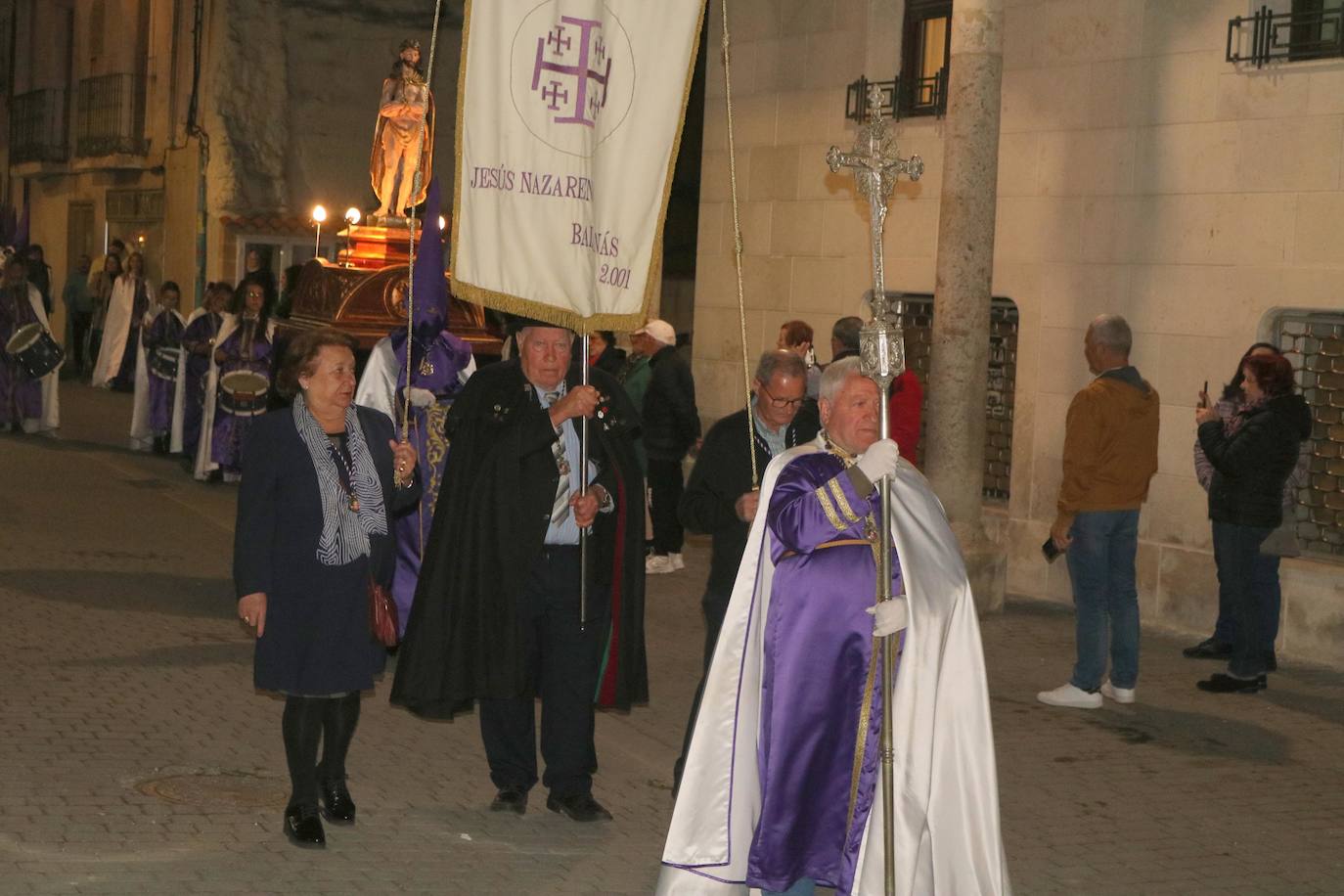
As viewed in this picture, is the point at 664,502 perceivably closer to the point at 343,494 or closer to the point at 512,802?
the point at 512,802

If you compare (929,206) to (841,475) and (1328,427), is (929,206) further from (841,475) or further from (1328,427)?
(841,475)

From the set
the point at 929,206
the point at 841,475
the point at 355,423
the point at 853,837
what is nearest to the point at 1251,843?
the point at 853,837

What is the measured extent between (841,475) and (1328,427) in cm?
654

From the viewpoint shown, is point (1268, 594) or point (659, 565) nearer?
point (1268, 594)

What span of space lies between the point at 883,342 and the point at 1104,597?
15.3 feet

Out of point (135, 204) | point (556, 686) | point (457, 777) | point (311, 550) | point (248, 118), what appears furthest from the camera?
point (135, 204)

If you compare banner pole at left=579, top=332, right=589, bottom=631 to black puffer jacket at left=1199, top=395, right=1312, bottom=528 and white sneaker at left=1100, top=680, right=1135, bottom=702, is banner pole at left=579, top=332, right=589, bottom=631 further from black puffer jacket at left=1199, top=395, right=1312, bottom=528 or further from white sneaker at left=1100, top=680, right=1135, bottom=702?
black puffer jacket at left=1199, top=395, right=1312, bottom=528

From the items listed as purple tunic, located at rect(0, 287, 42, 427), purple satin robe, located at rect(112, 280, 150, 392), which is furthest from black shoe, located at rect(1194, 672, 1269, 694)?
purple satin robe, located at rect(112, 280, 150, 392)

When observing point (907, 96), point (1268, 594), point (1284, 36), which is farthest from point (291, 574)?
point (907, 96)

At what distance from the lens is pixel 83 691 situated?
8617 millimetres

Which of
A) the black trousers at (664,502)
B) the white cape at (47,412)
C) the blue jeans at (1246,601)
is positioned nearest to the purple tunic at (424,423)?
the black trousers at (664,502)

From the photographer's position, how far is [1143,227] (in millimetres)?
11883

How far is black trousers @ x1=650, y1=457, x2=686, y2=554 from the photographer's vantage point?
13031mm

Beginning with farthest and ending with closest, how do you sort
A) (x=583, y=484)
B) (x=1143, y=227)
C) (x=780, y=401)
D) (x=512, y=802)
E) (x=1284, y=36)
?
(x=1143, y=227) → (x=1284, y=36) → (x=512, y=802) → (x=780, y=401) → (x=583, y=484)
